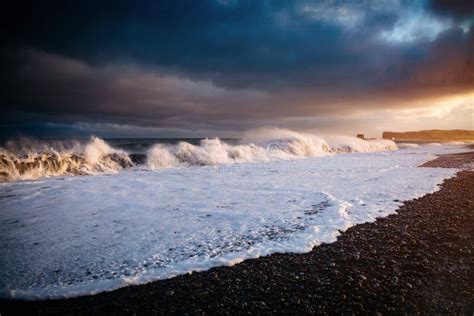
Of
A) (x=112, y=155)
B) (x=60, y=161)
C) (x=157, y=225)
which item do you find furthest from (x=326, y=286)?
(x=112, y=155)

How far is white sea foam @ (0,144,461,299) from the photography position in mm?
3270

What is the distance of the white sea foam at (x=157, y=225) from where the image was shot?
10.7 ft

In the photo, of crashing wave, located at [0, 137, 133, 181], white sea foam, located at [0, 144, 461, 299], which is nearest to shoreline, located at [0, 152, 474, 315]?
white sea foam, located at [0, 144, 461, 299]

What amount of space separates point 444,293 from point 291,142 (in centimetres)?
2386

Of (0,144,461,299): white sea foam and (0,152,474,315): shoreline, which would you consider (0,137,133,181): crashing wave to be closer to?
(0,144,461,299): white sea foam

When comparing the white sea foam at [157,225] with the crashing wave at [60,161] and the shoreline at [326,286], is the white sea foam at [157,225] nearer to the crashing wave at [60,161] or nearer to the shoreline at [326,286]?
the shoreline at [326,286]

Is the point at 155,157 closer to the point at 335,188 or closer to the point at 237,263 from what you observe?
the point at 335,188

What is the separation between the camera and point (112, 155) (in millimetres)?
16547

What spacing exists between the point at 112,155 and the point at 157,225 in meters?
13.3

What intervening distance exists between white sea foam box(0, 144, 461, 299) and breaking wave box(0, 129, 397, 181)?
12.3 feet

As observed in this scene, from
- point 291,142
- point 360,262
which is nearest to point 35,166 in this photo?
point 360,262

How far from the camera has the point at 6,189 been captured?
9.12 meters

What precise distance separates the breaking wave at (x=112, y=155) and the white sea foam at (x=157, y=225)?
3.75m

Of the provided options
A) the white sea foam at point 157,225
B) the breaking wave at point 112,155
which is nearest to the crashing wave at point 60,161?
the breaking wave at point 112,155
